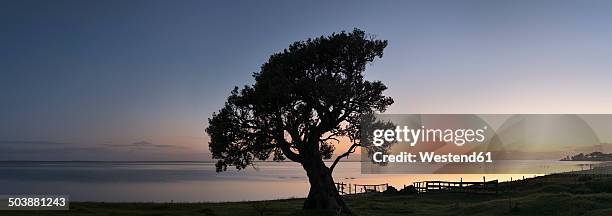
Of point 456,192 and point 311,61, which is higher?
point 311,61

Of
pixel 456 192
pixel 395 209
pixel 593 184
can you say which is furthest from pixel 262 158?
pixel 593 184

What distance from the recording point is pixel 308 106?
44.2 meters

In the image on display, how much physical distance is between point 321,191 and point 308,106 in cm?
682

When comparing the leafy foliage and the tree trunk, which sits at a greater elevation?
the leafy foliage

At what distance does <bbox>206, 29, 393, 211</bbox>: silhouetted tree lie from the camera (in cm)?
4341

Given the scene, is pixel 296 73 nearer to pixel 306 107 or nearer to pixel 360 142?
pixel 306 107

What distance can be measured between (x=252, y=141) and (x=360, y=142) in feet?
29.2

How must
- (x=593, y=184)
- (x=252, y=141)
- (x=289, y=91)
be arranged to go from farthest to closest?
(x=593, y=184) < (x=252, y=141) < (x=289, y=91)

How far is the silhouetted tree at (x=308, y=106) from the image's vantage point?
43.4 meters

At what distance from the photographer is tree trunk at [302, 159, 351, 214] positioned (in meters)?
43.4

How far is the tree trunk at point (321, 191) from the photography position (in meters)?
43.4

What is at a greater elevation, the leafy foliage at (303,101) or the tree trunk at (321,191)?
the leafy foliage at (303,101)

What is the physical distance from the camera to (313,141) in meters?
44.5

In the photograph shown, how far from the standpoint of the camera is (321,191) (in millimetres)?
43562
